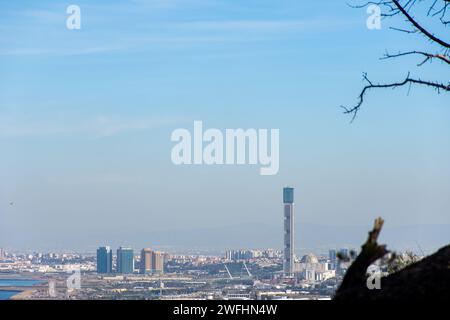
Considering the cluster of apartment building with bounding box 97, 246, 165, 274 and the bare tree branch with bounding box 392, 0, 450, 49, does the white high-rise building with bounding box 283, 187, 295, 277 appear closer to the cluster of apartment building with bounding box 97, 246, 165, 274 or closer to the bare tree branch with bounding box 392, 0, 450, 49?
the cluster of apartment building with bounding box 97, 246, 165, 274

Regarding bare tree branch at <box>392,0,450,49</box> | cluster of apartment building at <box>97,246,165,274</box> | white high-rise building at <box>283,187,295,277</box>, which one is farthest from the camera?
white high-rise building at <box>283,187,295,277</box>

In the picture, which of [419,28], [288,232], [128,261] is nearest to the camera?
[419,28]

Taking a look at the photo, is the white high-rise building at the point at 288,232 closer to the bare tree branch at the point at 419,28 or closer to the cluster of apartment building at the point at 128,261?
the cluster of apartment building at the point at 128,261

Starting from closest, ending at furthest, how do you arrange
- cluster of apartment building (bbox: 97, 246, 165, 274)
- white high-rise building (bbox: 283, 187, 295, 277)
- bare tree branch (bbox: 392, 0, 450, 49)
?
bare tree branch (bbox: 392, 0, 450, 49)
cluster of apartment building (bbox: 97, 246, 165, 274)
white high-rise building (bbox: 283, 187, 295, 277)

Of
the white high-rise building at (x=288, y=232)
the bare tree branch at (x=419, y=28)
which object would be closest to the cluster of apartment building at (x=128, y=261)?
the white high-rise building at (x=288, y=232)

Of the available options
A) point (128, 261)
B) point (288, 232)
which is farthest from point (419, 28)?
point (288, 232)

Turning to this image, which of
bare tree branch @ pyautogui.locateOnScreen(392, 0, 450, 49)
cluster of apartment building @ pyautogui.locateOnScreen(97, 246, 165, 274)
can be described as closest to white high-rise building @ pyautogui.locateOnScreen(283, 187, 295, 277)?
cluster of apartment building @ pyautogui.locateOnScreen(97, 246, 165, 274)

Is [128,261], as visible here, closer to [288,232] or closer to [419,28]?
[288,232]
